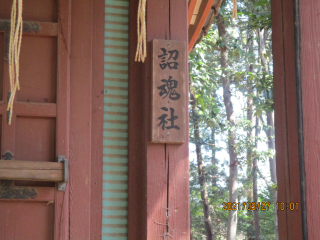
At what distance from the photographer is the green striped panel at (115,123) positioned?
2584 millimetres

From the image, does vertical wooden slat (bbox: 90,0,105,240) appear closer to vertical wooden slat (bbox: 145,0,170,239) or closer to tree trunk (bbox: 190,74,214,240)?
vertical wooden slat (bbox: 145,0,170,239)

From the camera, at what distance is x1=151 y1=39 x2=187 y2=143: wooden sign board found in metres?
2.45

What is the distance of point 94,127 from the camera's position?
2627mm

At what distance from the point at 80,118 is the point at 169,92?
63 centimetres

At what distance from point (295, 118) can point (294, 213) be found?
405mm

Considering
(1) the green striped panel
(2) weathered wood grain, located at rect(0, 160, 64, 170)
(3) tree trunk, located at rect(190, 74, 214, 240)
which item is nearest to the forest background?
(3) tree trunk, located at rect(190, 74, 214, 240)

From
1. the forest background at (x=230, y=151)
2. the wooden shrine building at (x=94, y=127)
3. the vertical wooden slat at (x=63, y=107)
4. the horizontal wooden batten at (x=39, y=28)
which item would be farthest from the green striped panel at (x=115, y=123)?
the forest background at (x=230, y=151)

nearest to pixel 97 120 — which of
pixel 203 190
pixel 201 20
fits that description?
pixel 201 20

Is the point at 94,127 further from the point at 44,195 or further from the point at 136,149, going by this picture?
the point at 44,195

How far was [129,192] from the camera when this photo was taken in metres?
2.61

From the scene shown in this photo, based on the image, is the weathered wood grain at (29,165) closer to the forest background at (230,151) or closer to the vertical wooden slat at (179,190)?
the vertical wooden slat at (179,190)

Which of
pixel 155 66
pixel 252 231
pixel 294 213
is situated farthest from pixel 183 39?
pixel 252 231

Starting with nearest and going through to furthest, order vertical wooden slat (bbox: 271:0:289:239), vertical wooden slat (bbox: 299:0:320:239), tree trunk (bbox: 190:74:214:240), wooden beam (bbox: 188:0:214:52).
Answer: vertical wooden slat (bbox: 299:0:320:239), vertical wooden slat (bbox: 271:0:289:239), wooden beam (bbox: 188:0:214:52), tree trunk (bbox: 190:74:214:240)

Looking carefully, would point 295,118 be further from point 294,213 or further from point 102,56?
point 102,56
